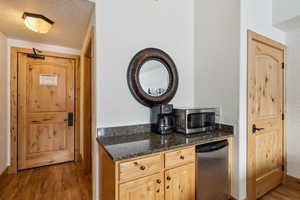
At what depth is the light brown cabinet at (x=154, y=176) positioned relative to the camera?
1086mm

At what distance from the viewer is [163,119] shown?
1690 millimetres

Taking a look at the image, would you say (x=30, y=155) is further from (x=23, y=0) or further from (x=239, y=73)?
(x=239, y=73)

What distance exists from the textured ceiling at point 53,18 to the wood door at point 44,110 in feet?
1.57

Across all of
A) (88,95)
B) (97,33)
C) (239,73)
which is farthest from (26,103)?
(239,73)

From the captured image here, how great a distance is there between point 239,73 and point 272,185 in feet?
5.64

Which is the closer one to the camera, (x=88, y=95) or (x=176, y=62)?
(x=176, y=62)

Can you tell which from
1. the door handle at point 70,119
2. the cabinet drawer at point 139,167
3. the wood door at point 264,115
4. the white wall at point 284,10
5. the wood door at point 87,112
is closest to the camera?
the cabinet drawer at point 139,167

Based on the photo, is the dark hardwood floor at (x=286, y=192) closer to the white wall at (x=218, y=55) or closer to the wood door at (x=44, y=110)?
the white wall at (x=218, y=55)

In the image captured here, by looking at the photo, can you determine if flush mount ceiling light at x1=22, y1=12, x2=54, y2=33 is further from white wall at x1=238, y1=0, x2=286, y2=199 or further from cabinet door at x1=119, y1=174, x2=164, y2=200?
white wall at x1=238, y1=0, x2=286, y2=199

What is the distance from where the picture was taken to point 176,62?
2.07 metres

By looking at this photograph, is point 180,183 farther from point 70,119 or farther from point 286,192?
point 70,119

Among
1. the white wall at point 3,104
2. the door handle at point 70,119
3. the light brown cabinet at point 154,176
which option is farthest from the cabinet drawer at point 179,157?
the white wall at point 3,104

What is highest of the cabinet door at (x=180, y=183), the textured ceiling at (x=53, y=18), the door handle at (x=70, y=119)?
the textured ceiling at (x=53, y=18)

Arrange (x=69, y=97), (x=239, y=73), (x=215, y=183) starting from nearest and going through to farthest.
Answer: (x=215, y=183) < (x=239, y=73) < (x=69, y=97)
